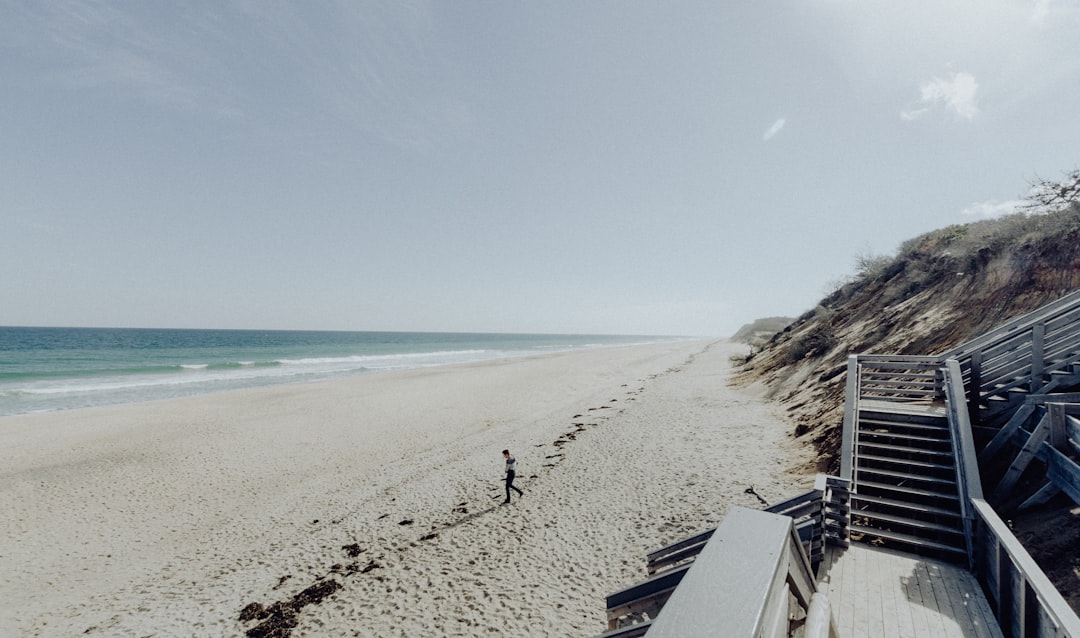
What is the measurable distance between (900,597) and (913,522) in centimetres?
200

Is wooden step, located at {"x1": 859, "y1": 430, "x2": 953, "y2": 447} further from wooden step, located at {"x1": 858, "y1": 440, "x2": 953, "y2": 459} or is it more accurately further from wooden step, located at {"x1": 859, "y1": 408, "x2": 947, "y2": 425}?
wooden step, located at {"x1": 859, "y1": 408, "x2": 947, "y2": 425}

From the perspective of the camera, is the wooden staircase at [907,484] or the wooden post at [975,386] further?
the wooden post at [975,386]

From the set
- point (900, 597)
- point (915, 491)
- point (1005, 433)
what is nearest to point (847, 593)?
point (900, 597)

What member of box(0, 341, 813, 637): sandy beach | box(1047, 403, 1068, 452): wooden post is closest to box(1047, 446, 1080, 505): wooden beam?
box(1047, 403, 1068, 452): wooden post

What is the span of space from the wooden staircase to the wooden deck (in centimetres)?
48

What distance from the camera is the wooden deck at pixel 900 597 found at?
4.80 metres

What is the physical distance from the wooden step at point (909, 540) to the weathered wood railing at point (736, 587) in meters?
6.53

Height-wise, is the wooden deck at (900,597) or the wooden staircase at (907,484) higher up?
the wooden staircase at (907,484)

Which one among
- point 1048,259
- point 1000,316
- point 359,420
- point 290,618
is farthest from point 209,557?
point 1048,259

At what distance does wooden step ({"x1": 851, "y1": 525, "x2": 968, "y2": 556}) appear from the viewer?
243 inches

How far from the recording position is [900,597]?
5.36 m

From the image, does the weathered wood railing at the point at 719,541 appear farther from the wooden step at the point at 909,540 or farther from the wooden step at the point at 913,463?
the wooden step at the point at 913,463

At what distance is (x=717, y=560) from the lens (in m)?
1.77

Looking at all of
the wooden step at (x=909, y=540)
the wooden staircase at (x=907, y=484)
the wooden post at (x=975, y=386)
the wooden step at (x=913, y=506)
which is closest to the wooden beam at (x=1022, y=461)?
the wooden staircase at (x=907, y=484)
